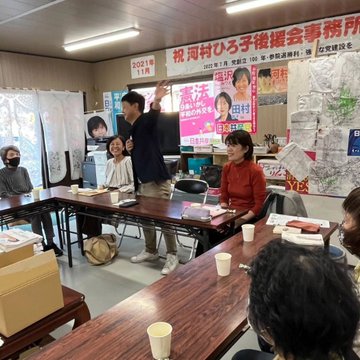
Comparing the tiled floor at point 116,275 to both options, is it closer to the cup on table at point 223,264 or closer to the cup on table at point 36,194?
the cup on table at point 36,194

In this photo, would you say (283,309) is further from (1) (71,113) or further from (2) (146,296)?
(1) (71,113)

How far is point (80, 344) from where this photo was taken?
1086 mm

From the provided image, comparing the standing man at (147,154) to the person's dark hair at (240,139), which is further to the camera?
the standing man at (147,154)

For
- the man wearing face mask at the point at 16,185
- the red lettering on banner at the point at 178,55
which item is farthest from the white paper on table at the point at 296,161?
the red lettering on banner at the point at 178,55

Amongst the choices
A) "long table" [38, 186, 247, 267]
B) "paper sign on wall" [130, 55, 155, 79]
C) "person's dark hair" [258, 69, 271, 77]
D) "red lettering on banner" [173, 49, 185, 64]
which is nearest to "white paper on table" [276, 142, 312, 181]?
"long table" [38, 186, 247, 267]

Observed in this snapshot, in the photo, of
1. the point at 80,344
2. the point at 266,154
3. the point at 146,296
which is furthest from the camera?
the point at 266,154

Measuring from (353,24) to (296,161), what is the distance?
194 centimetres

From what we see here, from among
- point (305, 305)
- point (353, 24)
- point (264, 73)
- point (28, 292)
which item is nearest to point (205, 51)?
point (264, 73)

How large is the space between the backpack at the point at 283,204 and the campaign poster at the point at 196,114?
268 centimetres

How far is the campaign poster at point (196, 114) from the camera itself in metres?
5.22

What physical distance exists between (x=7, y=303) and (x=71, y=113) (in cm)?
530

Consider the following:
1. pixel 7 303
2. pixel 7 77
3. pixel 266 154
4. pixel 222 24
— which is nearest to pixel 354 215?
pixel 7 303

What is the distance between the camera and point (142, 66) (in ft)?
18.7

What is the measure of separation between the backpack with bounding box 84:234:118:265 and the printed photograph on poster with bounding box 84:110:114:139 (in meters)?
3.21
